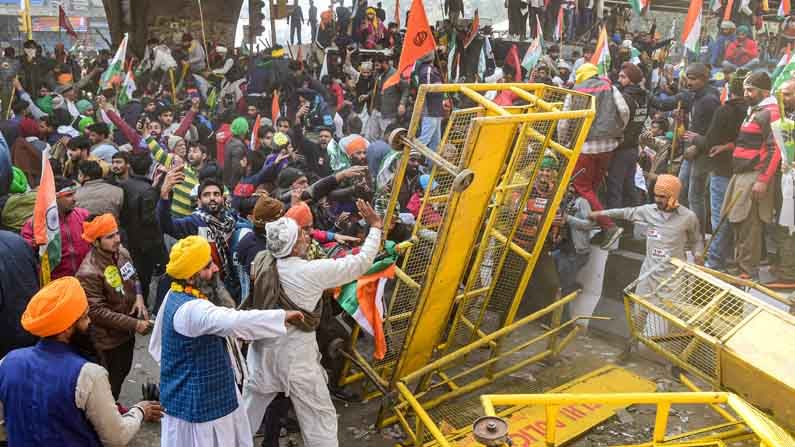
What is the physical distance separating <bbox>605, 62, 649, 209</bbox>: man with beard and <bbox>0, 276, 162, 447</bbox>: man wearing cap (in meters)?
5.93

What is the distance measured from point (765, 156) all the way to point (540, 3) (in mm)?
9520

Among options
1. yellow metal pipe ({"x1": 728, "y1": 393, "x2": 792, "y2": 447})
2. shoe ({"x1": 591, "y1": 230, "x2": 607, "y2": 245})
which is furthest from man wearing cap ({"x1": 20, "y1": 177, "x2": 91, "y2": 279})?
shoe ({"x1": 591, "y1": 230, "x2": 607, "y2": 245})

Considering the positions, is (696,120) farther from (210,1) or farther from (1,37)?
(1,37)

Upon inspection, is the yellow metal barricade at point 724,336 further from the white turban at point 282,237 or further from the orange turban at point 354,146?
the orange turban at point 354,146

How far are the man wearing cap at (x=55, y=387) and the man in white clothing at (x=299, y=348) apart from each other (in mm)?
1183

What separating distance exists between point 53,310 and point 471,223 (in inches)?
106

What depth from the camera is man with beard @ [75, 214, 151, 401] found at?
13.6 ft

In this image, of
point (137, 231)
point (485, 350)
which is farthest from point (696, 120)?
point (137, 231)

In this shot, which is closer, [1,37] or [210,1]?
[210,1]

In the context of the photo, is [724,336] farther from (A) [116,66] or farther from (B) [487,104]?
(A) [116,66]

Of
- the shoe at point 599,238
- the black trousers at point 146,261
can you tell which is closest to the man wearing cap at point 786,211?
the shoe at point 599,238

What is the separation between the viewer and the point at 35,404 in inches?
109

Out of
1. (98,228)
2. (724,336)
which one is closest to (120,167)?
(98,228)

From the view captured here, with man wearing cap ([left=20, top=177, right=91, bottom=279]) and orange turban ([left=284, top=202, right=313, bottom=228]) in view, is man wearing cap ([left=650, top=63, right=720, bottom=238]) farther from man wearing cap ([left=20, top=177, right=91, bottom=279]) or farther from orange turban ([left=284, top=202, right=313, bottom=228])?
man wearing cap ([left=20, top=177, right=91, bottom=279])
